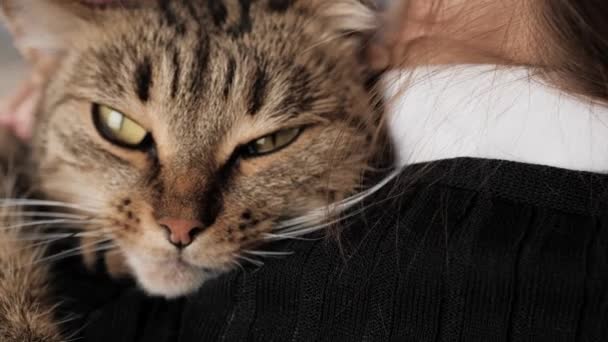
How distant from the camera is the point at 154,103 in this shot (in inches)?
29.4

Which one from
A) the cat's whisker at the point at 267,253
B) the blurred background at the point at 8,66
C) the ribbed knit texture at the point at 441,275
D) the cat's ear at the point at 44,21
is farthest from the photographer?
the blurred background at the point at 8,66

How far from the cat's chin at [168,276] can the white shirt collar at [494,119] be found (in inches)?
11.8

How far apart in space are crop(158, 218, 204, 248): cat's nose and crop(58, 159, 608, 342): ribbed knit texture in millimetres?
62

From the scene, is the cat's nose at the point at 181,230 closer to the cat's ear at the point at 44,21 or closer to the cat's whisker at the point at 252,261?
the cat's whisker at the point at 252,261

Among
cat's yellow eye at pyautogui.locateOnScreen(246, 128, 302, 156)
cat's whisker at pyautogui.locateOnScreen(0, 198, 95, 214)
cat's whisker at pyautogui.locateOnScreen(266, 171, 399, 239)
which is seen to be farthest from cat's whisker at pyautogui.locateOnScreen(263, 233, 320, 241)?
cat's whisker at pyautogui.locateOnScreen(0, 198, 95, 214)

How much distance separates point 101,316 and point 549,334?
492mm

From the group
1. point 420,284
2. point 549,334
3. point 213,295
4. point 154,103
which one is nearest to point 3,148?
point 154,103

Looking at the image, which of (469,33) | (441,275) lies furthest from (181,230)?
(469,33)

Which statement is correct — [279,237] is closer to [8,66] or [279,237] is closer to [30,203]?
[30,203]

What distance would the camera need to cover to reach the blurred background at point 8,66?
3.95 feet

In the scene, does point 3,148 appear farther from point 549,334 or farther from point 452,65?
point 549,334

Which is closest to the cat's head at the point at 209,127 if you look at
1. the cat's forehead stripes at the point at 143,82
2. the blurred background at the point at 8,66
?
the cat's forehead stripes at the point at 143,82

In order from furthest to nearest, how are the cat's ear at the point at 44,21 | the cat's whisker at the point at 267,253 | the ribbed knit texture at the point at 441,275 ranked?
the cat's ear at the point at 44,21, the cat's whisker at the point at 267,253, the ribbed knit texture at the point at 441,275

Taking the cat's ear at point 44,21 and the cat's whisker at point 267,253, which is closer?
the cat's whisker at point 267,253
